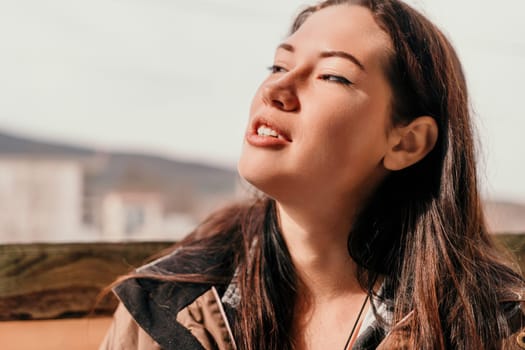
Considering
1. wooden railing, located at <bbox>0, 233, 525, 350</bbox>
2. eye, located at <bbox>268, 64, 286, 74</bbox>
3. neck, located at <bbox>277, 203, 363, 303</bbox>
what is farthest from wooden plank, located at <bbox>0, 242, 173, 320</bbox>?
eye, located at <bbox>268, 64, 286, 74</bbox>

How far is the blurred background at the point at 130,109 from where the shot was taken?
1.61 m

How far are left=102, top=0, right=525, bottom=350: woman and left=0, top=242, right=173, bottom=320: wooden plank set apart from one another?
154 mm

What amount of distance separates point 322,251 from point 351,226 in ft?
0.29

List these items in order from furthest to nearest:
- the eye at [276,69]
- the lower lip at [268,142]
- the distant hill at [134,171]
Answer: the distant hill at [134,171], the eye at [276,69], the lower lip at [268,142]

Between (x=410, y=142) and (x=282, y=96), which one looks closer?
(x=282, y=96)

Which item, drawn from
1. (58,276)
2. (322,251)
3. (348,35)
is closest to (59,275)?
(58,276)

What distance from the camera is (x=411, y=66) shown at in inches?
54.6

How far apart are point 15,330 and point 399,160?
918mm

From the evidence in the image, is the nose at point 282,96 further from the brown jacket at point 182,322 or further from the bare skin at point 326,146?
the brown jacket at point 182,322

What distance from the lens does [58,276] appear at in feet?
5.10

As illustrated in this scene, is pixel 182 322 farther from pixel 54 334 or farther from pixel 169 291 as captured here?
pixel 54 334

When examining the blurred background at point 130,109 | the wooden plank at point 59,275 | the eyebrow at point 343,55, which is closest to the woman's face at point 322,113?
the eyebrow at point 343,55

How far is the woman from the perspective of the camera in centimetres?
132

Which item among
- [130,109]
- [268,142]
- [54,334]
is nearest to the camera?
[268,142]
